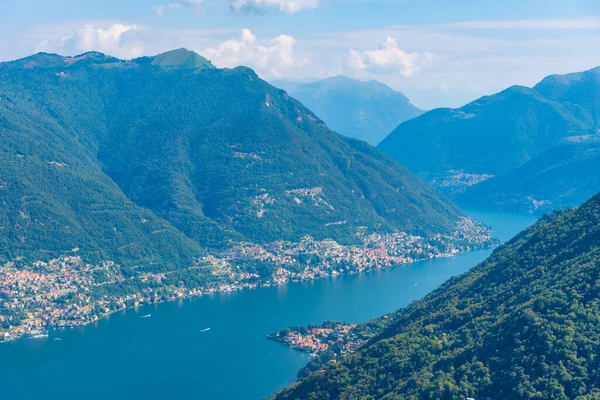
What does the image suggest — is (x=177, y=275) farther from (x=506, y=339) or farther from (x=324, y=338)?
(x=506, y=339)

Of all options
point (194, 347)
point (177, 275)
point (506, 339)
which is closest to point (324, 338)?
point (194, 347)

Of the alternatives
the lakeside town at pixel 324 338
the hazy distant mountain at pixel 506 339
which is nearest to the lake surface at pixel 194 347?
the lakeside town at pixel 324 338

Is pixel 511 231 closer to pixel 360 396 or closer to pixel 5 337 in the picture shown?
pixel 5 337

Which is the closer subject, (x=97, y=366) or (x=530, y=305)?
(x=530, y=305)

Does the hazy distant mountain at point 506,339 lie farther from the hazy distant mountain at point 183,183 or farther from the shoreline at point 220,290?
the hazy distant mountain at point 183,183

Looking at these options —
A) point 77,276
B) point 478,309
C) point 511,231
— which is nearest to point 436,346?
point 478,309

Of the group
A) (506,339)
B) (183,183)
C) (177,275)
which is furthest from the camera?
(183,183)
